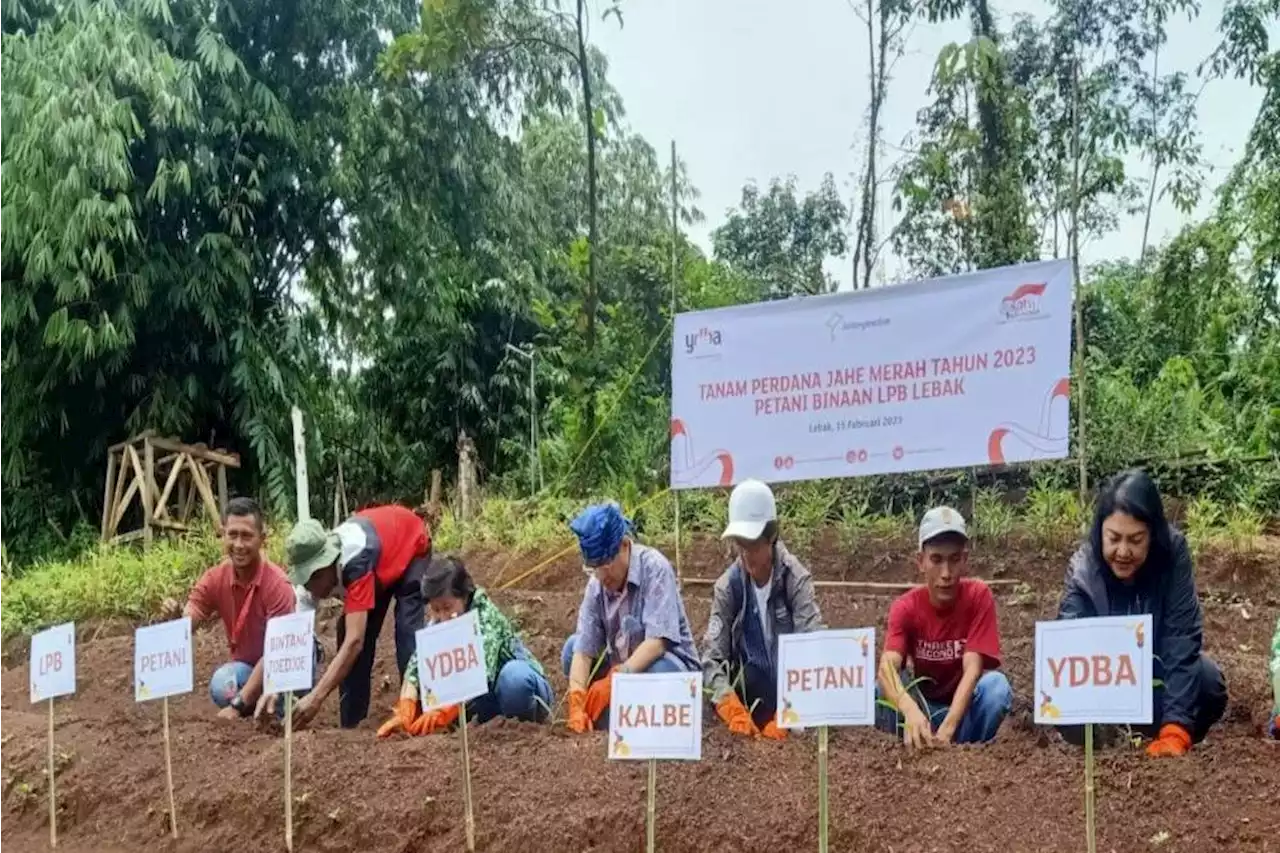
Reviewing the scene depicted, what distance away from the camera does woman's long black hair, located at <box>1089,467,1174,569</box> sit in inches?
131

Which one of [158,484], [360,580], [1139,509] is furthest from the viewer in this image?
[158,484]

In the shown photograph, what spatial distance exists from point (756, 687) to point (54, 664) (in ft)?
7.41

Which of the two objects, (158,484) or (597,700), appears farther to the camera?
(158,484)

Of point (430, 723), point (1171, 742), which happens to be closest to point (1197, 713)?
point (1171, 742)

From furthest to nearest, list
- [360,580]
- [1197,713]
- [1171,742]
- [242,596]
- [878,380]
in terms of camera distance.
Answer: [878,380] < [242,596] < [360,580] < [1197,713] < [1171,742]

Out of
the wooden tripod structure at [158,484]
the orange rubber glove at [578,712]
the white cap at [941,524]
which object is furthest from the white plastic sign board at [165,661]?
the wooden tripod structure at [158,484]

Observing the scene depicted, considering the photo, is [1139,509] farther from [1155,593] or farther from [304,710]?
[304,710]

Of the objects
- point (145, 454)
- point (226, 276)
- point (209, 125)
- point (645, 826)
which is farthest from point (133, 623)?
point (645, 826)

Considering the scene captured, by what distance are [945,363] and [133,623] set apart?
17.8 ft

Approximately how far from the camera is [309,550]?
4348mm

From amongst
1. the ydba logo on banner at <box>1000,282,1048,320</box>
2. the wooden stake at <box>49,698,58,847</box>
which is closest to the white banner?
the ydba logo on banner at <box>1000,282,1048,320</box>

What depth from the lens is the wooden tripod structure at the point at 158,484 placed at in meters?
10.6

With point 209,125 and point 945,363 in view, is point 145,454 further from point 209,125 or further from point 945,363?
point 945,363

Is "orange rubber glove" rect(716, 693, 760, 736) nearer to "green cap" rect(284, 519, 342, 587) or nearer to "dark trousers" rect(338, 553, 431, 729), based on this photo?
"dark trousers" rect(338, 553, 431, 729)
